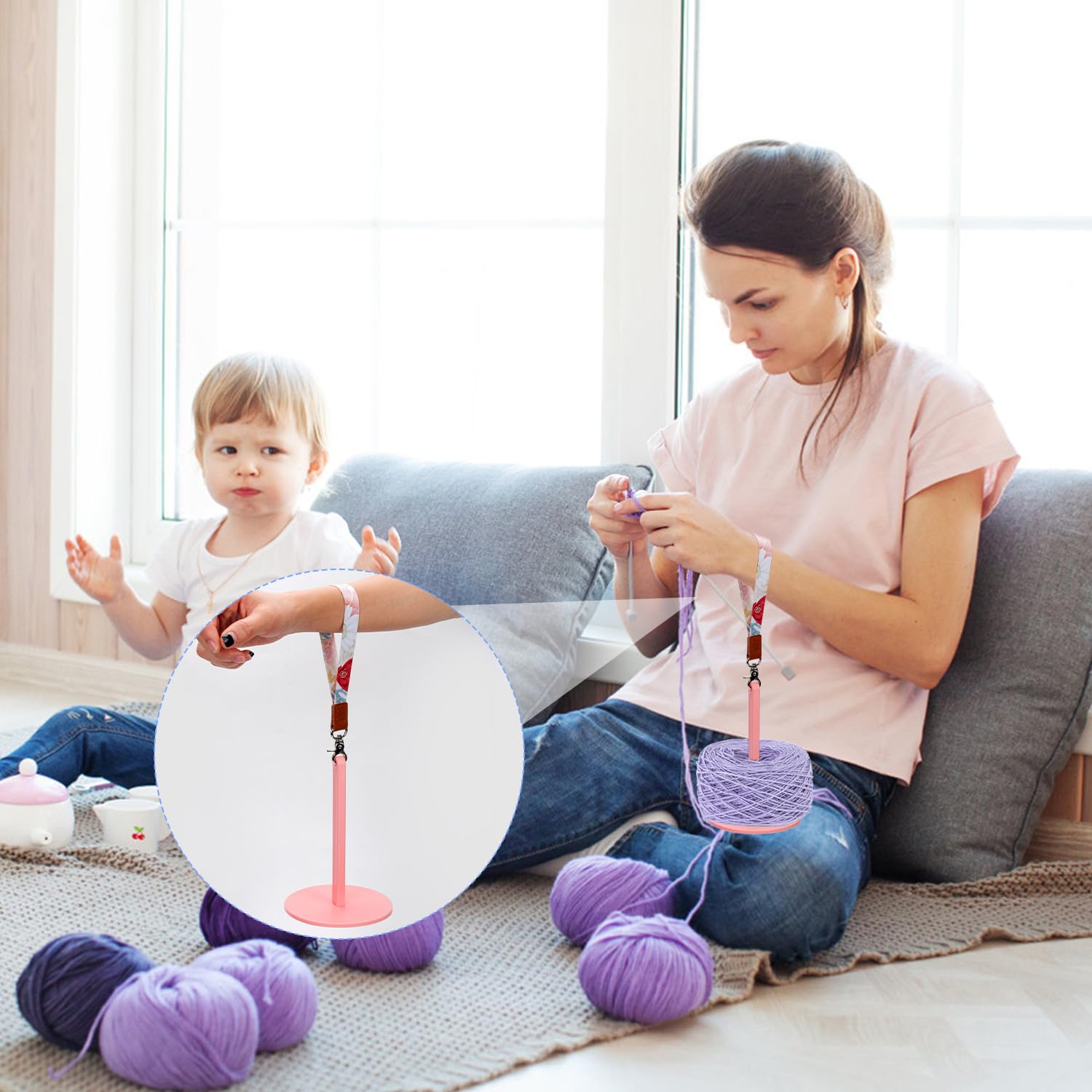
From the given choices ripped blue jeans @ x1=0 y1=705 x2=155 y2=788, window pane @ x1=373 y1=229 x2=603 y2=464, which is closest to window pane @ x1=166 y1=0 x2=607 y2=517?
window pane @ x1=373 y1=229 x2=603 y2=464

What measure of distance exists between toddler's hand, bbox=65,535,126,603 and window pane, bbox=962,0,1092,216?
1.13 m

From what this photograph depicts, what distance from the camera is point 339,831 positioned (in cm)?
107

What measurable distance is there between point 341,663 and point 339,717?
0.13 ft

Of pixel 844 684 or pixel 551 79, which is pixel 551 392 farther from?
pixel 844 684

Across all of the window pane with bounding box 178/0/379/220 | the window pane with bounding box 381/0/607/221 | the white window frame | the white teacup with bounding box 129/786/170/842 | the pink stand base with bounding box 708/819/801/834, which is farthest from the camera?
the white window frame

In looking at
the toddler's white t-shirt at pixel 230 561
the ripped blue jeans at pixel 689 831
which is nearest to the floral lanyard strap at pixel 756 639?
the ripped blue jeans at pixel 689 831

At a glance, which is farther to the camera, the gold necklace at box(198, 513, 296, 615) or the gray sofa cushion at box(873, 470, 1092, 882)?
the gold necklace at box(198, 513, 296, 615)

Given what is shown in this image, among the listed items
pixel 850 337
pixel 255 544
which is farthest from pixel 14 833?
pixel 850 337

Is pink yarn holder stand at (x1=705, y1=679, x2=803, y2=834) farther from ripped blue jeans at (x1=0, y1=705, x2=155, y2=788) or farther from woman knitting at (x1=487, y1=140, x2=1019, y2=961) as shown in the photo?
ripped blue jeans at (x1=0, y1=705, x2=155, y2=788)

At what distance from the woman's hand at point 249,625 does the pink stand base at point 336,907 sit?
0.68ft

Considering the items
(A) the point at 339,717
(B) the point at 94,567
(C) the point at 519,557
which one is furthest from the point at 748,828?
(B) the point at 94,567

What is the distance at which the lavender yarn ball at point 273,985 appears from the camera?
103 cm

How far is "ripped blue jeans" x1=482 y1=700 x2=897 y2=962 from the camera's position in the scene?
1247mm

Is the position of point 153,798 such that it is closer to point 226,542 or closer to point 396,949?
point 226,542
